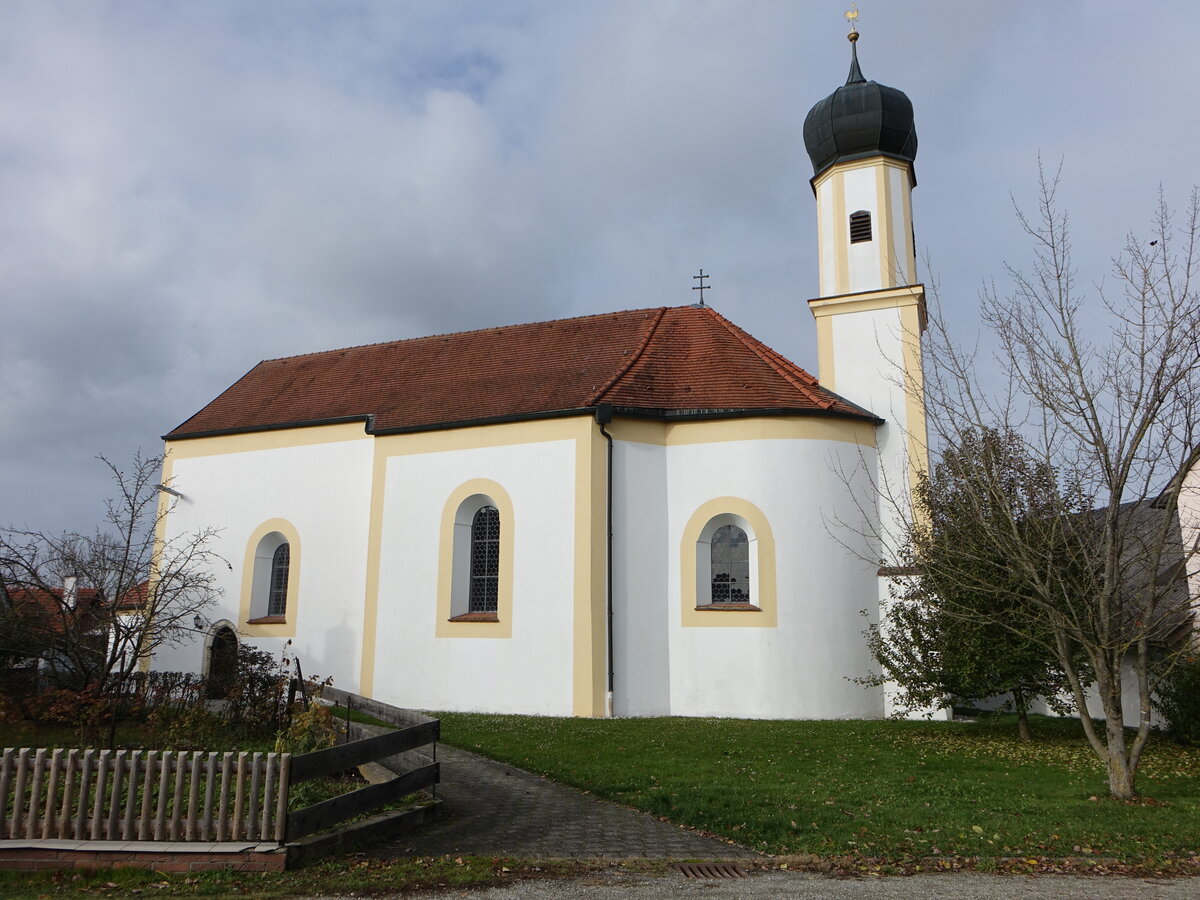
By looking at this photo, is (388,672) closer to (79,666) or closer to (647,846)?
(79,666)

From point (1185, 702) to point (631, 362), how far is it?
37.8 ft

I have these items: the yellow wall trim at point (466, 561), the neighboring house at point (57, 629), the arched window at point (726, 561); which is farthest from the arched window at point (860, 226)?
the neighboring house at point (57, 629)

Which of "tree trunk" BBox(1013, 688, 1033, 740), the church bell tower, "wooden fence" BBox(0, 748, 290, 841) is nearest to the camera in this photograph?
"wooden fence" BBox(0, 748, 290, 841)

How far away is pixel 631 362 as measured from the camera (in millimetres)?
19094

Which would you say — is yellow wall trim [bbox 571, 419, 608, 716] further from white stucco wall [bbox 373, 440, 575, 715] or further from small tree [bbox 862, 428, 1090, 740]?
small tree [bbox 862, 428, 1090, 740]

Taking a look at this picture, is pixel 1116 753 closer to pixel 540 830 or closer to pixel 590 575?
pixel 540 830

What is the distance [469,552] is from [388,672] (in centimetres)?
296

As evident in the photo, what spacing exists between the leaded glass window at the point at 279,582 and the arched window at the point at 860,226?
Result: 15140mm

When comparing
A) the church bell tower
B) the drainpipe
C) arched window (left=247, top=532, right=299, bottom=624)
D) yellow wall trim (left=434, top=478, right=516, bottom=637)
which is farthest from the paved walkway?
arched window (left=247, top=532, right=299, bottom=624)

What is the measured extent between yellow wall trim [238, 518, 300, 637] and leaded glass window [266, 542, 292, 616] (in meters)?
0.49

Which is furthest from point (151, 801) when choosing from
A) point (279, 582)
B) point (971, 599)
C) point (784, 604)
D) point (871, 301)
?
point (871, 301)

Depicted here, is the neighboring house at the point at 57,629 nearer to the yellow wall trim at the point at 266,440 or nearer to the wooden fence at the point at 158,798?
the wooden fence at the point at 158,798

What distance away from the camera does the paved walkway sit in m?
7.33

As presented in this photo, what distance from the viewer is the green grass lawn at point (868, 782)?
7.61m
